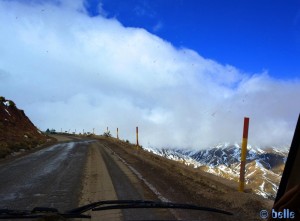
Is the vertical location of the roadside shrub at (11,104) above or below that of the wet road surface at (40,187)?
above

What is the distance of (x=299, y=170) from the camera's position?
2844mm

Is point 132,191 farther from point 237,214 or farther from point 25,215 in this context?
point 25,215

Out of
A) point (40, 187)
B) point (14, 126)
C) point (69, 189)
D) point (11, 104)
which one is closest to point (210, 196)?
point (69, 189)

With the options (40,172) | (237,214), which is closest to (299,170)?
(237,214)

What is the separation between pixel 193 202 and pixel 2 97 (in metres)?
43.6

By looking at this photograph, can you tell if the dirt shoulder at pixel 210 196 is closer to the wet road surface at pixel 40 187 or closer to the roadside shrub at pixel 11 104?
the wet road surface at pixel 40 187

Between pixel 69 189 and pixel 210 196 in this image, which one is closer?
pixel 210 196

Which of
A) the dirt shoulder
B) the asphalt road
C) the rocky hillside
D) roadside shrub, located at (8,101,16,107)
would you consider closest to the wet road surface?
the asphalt road

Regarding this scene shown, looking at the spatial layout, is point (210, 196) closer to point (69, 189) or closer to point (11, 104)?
point (69, 189)

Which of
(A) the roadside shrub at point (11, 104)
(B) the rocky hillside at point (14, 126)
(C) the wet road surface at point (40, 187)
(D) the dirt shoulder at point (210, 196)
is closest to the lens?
(D) the dirt shoulder at point (210, 196)

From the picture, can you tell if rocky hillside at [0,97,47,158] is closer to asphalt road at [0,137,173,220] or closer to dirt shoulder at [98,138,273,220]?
asphalt road at [0,137,173,220]

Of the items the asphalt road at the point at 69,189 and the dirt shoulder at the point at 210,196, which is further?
the asphalt road at the point at 69,189

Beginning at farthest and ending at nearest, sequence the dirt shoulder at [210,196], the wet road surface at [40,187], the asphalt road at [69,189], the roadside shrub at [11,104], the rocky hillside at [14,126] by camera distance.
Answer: the roadside shrub at [11,104] < the rocky hillside at [14,126] < the wet road surface at [40,187] < the asphalt road at [69,189] < the dirt shoulder at [210,196]

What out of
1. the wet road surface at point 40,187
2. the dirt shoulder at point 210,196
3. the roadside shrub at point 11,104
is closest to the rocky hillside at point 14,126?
the roadside shrub at point 11,104
